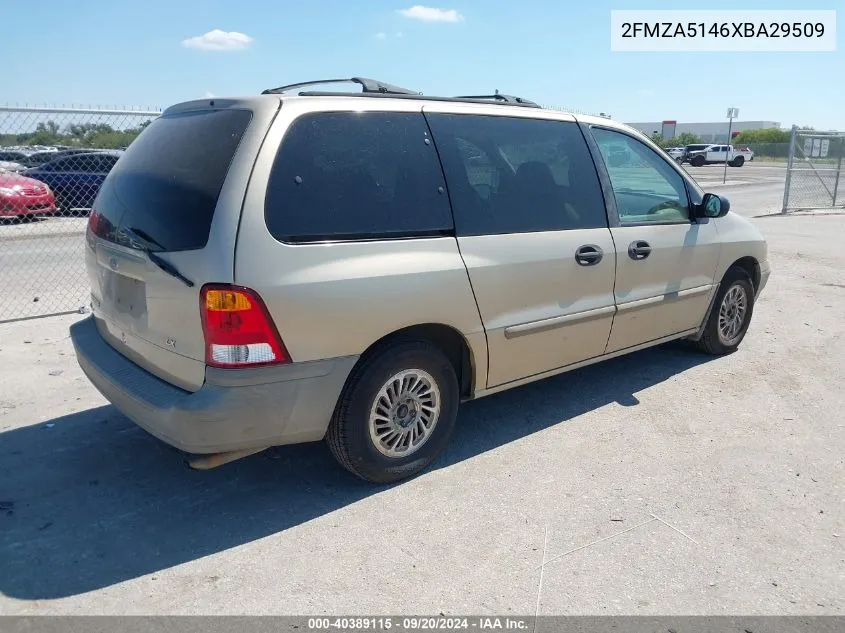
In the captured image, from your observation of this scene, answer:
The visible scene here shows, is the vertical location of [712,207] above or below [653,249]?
above

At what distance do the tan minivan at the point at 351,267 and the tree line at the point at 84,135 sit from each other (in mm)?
3735

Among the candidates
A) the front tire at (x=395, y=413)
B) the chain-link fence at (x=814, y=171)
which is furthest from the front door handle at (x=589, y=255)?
the chain-link fence at (x=814, y=171)

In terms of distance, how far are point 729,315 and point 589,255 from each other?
2173mm

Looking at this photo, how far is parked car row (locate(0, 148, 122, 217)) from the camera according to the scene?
904cm

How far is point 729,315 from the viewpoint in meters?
5.78

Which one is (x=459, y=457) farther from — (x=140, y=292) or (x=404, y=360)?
(x=140, y=292)

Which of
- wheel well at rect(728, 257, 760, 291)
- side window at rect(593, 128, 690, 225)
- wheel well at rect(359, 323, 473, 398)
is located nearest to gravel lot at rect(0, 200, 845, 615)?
wheel well at rect(359, 323, 473, 398)

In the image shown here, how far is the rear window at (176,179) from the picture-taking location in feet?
10.1

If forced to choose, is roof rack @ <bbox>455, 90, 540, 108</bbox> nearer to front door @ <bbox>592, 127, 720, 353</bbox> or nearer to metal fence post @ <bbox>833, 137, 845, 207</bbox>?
front door @ <bbox>592, 127, 720, 353</bbox>

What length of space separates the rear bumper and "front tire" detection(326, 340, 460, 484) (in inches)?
4.7

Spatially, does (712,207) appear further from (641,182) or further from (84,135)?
(84,135)

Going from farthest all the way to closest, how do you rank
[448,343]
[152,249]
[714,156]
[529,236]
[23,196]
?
[714,156] → [23,196] → [529,236] → [448,343] → [152,249]

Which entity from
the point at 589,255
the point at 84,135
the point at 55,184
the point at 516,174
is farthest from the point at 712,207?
the point at 55,184

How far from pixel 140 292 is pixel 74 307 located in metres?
4.34
